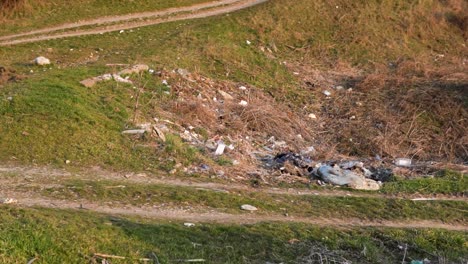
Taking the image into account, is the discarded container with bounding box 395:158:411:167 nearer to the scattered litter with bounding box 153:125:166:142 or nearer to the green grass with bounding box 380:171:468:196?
the green grass with bounding box 380:171:468:196

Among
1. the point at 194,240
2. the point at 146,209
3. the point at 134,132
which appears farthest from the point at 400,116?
the point at 194,240

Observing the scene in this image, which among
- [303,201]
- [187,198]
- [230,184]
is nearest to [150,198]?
[187,198]

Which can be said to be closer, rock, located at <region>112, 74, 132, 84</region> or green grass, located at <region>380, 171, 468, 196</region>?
green grass, located at <region>380, 171, 468, 196</region>

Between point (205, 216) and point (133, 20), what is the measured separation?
14.1 metres

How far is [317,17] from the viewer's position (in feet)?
72.9

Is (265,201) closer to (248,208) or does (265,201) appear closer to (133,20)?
(248,208)

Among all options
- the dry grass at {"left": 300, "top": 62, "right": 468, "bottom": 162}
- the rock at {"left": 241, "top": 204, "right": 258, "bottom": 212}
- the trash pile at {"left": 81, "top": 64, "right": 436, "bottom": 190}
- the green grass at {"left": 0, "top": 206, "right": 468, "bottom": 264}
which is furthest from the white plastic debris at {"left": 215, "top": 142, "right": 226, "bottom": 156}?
the green grass at {"left": 0, "top": 206, "right": 468, "bottom": 264}

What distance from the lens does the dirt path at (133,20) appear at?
745 inches

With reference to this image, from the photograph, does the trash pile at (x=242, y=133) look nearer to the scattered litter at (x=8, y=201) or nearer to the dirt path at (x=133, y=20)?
the scattered litter at (x=8, y=201)

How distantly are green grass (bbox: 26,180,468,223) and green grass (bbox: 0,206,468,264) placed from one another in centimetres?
81

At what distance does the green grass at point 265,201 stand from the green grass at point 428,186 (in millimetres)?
653

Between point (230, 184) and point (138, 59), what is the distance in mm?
7223

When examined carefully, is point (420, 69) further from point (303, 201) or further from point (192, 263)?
point (192, 263)

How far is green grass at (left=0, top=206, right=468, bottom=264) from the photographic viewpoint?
6.35 meters
